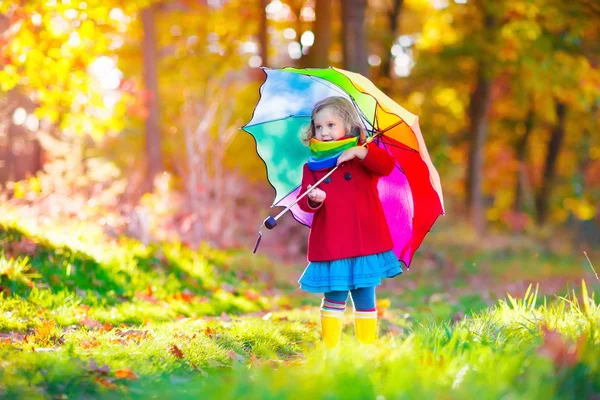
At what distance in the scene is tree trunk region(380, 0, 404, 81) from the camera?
18.3 m

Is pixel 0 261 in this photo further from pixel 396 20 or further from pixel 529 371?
pixel 396 20

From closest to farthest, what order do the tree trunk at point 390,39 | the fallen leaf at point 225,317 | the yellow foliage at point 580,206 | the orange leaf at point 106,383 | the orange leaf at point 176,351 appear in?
1. the orange leaf at point 106,383
2. the orange leaf at point 176,351
3. the fallen leaf at point 225,317
4. the tree trunk at point 390,39
5. the yellow foliage at point 580,206

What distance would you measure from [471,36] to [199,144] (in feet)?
26.2

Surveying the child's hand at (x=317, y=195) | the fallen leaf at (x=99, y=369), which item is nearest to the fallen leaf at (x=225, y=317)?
the child's hand at (x=317, y=195)

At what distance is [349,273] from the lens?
198 inches

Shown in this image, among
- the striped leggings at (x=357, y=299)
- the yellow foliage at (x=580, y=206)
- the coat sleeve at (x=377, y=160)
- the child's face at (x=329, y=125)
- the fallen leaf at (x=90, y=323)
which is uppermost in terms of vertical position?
the child's face at (x=329, y=125)

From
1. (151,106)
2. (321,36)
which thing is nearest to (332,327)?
(321,36)

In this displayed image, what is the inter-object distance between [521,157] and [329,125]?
1818cm

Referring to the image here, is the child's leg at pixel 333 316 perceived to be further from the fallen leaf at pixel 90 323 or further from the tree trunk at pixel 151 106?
the tree trunk at pixel 151 106

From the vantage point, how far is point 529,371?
3.84 meters

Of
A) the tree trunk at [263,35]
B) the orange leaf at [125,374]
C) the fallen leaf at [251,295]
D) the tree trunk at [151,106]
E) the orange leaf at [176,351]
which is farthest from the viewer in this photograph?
the tree trunk at [263,35]

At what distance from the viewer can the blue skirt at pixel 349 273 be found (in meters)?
5.00

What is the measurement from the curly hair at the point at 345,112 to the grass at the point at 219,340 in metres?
1.38

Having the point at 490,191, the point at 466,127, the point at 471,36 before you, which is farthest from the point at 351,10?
the point at 490,191
